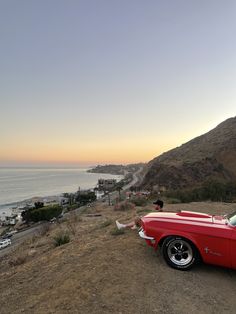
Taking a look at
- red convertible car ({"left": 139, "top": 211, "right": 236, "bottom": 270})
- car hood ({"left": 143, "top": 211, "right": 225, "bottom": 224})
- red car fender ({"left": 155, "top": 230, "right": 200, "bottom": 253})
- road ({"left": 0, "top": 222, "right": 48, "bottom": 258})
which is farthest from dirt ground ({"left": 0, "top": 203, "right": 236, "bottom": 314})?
road ({"left": 0, "top": 222, "right": 48, "bottom": 258})

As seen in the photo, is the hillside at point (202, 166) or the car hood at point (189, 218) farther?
the hillside at point (202, 166)

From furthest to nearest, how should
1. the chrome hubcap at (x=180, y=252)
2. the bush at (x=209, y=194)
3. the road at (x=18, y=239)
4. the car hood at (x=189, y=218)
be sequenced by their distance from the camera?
the road at (x=18, y=239), the bush at (x=209, y=194), the car hood at (x=189, y=218), the chrome hubcap at (x=180, y=252)

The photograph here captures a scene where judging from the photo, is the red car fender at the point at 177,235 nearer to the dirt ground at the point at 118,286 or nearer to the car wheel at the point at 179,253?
the car wheel at the point at 179,253

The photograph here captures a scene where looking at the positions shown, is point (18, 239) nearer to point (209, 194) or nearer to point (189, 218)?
point (209, 194)

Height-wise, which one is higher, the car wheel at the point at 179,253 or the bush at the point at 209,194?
the car wheel at the point at 179,253

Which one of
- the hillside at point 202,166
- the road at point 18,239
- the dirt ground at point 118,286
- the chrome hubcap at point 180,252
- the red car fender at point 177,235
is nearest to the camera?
the dirt ground at point 118,286

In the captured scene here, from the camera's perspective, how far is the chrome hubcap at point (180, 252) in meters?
5.82

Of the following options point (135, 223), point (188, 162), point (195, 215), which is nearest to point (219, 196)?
point (135, 223)

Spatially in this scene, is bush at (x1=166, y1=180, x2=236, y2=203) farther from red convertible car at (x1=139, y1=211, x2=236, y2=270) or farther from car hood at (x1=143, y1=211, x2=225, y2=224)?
red convertible car at (x1=139, y1=211, x2=236, y2=270)

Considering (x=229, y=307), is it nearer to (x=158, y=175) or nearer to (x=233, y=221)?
(x=233, y=221)

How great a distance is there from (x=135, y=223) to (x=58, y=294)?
175 inches

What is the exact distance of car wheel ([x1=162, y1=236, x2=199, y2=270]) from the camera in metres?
5.78

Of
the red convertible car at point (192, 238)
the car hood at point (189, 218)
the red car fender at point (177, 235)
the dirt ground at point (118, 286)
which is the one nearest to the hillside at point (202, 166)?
the car hood at point (189, 218)

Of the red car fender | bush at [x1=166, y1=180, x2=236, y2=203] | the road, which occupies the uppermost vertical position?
the red car fender
